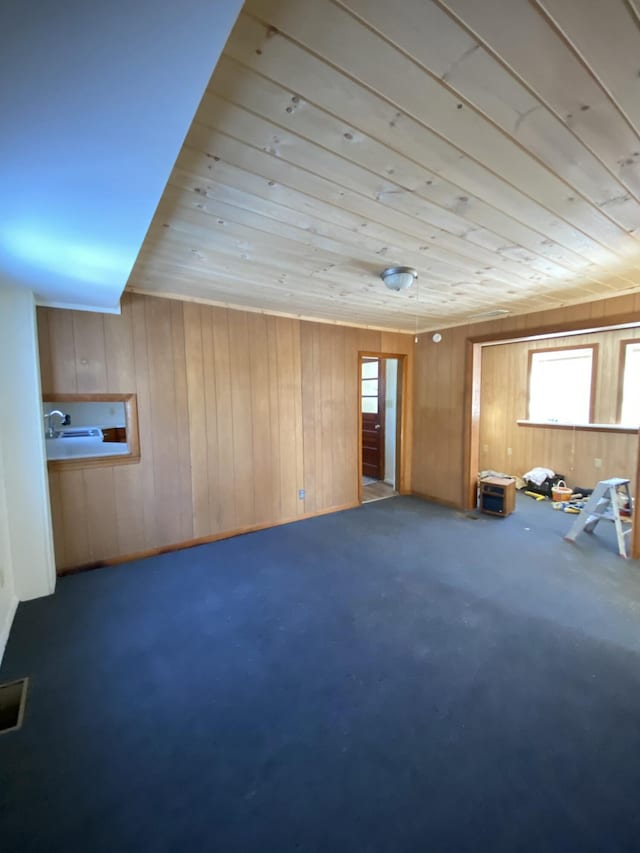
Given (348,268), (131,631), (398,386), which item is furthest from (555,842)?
(398,386)

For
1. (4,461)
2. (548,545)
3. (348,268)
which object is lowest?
(548,545)

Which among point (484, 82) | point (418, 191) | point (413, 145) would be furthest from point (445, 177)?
point (484, 82)

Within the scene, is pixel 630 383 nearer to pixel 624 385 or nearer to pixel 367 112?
pixel 624 385

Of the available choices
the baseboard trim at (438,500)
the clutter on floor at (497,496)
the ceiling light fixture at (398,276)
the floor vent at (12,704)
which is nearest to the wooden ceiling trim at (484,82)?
the ceiling light fixture at (398,276)

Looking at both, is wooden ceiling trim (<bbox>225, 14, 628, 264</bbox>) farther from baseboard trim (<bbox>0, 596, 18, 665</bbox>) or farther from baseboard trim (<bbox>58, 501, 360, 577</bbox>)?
baseboard trim (<bbox>58, 501, 360, 577</bbox>)

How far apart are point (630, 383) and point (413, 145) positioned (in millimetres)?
5031

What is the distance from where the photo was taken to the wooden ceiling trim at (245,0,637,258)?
84 centimetres

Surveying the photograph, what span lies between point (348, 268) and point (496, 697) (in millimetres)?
2641

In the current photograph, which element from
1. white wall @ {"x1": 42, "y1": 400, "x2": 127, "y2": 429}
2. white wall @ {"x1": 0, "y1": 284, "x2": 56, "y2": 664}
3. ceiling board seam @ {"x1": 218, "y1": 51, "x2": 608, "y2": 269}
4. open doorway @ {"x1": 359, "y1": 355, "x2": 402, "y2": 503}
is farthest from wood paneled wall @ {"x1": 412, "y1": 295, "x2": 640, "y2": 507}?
white wall @ {"x1": 0, "y1": 284, "x2": 56, "y2": 664}

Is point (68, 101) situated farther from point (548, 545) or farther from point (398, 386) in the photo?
point (398, 386)

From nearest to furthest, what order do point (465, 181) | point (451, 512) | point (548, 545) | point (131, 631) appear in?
1. point (465, 181)
2. point (131, 631)
3. point (548, 545)
4. point (451, 512)

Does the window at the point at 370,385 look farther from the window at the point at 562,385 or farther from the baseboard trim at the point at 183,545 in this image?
the window at the point at 562,385

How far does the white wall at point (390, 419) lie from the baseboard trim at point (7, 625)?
442cm

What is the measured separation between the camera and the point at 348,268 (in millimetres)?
2471
